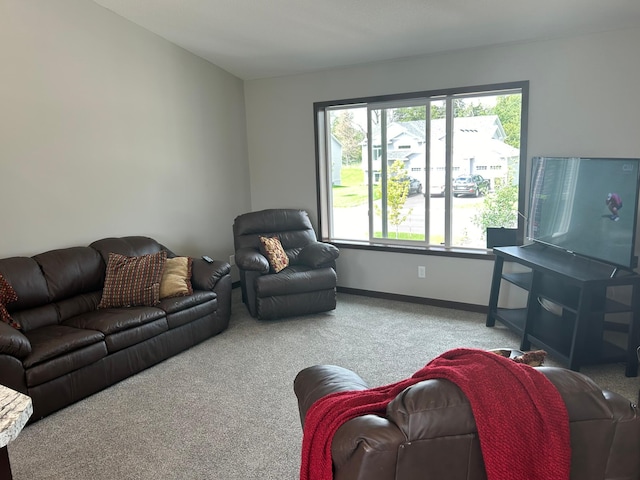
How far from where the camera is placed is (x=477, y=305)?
14.8ft

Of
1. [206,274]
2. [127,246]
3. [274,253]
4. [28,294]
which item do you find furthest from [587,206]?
[28,294]

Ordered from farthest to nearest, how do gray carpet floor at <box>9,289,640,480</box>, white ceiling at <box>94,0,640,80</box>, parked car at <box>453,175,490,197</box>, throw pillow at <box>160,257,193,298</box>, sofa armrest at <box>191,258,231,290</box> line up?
parked car at <box>453,175,490,197</box> → sofa armrest at <box>191,258,231,290</box> → throw pillow at <box>160,257,193,298</box> → white ceiling at <box>94,0,640,80</box> → gray carpet floor at <box>9,289,640,480</box>

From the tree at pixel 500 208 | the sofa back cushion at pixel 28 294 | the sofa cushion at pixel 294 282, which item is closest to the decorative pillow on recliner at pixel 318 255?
the sofa cushion at pixel 294 282

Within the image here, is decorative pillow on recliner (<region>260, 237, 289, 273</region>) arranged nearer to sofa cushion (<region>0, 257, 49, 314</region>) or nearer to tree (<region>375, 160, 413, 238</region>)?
tree (<region>375, 160, 413, 238</region>)

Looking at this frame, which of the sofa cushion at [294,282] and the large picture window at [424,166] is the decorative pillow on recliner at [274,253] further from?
the large picture window at [424,166]

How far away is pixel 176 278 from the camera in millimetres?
3934

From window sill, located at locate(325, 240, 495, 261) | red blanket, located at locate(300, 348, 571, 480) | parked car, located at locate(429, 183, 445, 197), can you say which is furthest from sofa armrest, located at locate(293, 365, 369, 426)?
parked car, located at locate(429, 183, 445, 197)

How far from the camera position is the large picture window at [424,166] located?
4.28 m

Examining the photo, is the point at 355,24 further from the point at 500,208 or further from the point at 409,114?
the point at 500,208

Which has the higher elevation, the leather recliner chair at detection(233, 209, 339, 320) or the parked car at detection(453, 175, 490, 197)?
the parked car at detection(453, 175, 490, 197)

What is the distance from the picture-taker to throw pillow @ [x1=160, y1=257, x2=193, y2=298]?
3.86 meters

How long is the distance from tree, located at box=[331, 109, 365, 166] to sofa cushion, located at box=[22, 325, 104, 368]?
3.09 m

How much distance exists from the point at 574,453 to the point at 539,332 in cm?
259

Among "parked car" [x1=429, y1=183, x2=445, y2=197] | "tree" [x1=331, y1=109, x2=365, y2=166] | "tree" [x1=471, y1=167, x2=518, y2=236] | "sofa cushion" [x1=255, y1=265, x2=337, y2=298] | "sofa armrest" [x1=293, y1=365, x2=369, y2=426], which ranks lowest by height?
"sofa cushion" [x1=255, y1=265, x2=337, y2=298]
